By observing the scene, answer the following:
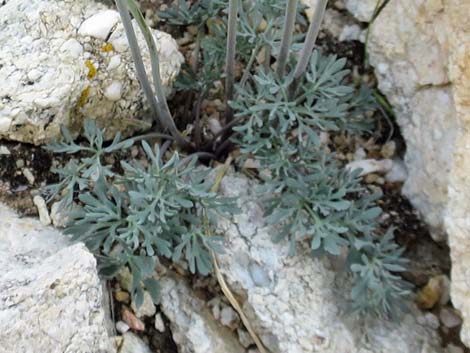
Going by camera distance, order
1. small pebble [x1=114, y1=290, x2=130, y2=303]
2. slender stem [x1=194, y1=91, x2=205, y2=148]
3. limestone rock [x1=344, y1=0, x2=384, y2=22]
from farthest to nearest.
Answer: limestone rock [x1=344, y1=0, x2=384, y2=22] → slender stem [x1=194, y1=91, x2=205, y2=148] → small pebble [x1=114, y1=290, x2=130, y2=303]

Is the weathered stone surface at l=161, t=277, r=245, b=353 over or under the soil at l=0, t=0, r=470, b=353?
under

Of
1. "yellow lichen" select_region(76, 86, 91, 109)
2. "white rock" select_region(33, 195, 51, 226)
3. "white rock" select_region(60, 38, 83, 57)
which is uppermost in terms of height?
"white rock" select_region(60, 38, 83, 57)

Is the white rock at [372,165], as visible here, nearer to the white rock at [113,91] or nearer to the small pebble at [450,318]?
the small pebble at [450,318]

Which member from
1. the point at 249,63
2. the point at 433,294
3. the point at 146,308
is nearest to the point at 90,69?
the point at 249,63

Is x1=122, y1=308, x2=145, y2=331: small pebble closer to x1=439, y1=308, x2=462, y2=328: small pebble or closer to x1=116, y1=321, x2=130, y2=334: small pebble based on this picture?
x1=116, y1=321, x2=130, y2=334: small pebble

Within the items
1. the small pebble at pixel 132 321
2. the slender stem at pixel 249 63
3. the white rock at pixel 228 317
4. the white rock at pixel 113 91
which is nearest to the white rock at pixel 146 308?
the small pebble at pixel 132 321

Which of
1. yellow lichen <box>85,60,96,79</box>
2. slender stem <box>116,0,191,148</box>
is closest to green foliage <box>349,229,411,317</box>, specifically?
slender stem <box>116,0,191,148</box>

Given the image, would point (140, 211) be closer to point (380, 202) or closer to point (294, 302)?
point (294, 302)
